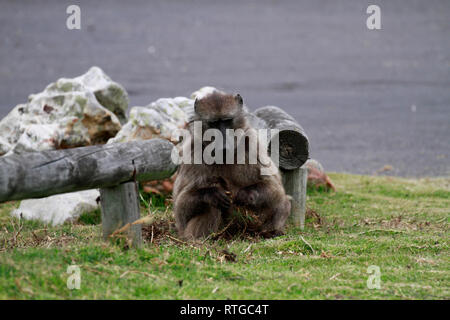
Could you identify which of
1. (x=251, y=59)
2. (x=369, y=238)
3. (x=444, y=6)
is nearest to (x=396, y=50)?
(x=251, y=59)

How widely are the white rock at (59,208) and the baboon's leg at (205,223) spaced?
5.78ft

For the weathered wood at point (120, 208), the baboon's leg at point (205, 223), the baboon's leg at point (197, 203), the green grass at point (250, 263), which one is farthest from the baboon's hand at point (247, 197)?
the weathered wood at point (120, 208)

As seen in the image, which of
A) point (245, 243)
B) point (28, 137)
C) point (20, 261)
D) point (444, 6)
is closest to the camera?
point (20, 261)

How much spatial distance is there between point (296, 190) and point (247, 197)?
0.96 meters

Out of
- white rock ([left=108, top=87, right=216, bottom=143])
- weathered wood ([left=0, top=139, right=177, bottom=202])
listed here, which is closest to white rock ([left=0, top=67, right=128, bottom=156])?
white rock ([left=108, top=87, right=216, bottom=143])

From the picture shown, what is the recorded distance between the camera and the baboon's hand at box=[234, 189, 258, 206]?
563cm

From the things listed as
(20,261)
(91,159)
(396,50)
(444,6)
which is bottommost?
(20,261)

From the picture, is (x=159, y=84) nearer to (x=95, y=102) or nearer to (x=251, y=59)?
(x=251, y=59)

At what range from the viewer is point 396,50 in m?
17.7

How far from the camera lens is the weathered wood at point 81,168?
3.61 meters

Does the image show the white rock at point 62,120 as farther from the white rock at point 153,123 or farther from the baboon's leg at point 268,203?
the baboon's leg at point 268,203

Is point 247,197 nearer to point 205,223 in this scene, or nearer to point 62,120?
point 205,223

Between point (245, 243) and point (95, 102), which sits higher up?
point (95, 102)
